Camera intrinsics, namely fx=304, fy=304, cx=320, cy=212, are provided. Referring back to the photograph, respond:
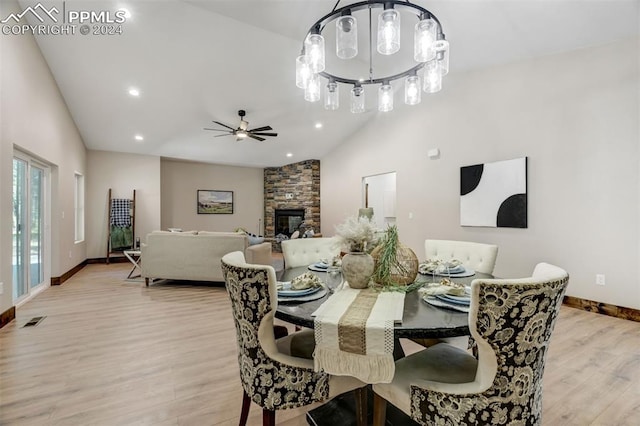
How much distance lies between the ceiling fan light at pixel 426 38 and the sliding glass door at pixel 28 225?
14.6 feet

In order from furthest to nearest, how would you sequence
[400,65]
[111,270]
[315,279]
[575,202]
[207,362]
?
1. [111,270]
2. [400,65]
3. [575,202]
4. [207,362]
5. [315,279]

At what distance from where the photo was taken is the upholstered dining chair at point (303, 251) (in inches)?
94.3

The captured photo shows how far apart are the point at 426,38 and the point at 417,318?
1569 millimetres

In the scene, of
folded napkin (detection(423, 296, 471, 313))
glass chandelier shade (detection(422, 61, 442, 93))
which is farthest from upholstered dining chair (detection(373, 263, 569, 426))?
glass chandelier shade (detection(422, 61, 442, 93))

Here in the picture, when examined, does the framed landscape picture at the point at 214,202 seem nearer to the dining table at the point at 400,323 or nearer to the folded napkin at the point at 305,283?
the dining table at the point at 400,323

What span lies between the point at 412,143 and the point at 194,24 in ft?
A: 12.5

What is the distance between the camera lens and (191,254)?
179 inches

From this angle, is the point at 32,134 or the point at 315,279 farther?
the point at 32,134

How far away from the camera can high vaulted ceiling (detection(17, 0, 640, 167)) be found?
10.3 ft

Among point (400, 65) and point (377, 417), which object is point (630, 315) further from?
point (400, 65)

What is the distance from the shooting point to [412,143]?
5488 mm

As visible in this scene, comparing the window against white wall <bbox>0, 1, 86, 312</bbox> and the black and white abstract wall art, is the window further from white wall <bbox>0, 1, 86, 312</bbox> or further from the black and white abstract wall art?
the black and white abstract wall art

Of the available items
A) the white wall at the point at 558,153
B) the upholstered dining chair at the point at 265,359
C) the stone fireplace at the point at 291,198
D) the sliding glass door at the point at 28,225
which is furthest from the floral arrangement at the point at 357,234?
the stone fireplace at the point at 291,198

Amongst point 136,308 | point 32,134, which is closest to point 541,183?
point 136,308
